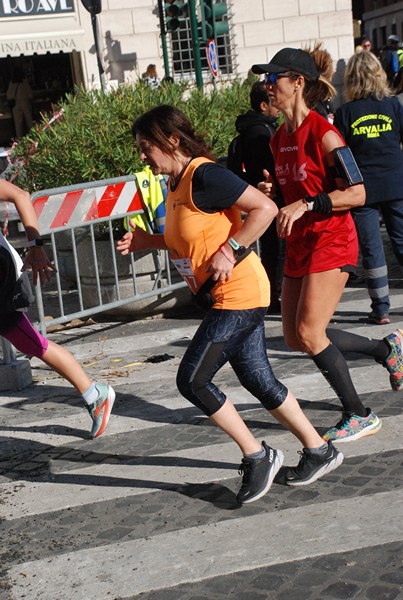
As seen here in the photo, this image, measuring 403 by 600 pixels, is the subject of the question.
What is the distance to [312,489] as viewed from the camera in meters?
4.67

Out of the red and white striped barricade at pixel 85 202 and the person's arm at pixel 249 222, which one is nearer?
the person's arm at pixel 249 222

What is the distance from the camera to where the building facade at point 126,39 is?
24609mm

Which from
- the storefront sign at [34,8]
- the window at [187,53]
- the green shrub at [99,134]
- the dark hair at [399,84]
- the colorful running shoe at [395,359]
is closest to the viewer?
the colorful running shoe at [395,359]

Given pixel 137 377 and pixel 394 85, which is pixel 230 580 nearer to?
pixel 137 377

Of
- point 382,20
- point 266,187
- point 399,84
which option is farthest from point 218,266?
point 382,20

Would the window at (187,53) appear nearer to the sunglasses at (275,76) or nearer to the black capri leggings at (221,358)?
the sunglasses at (275,76)

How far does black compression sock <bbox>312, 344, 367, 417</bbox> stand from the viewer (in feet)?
16.9

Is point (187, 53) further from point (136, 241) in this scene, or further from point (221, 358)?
point (221, 358)

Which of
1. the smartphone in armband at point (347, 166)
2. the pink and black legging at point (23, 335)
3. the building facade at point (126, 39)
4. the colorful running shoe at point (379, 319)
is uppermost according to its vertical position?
the building facade at point (126, 39)

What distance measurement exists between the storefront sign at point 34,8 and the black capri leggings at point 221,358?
21.6 meters

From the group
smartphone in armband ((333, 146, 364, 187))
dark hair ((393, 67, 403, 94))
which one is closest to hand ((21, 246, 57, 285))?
smartphone in armband ((333, 146, 364, 187))

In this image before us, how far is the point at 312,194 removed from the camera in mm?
5051

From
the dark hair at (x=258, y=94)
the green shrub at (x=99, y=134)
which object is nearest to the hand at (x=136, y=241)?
the dark hair at (x=258, y=94)

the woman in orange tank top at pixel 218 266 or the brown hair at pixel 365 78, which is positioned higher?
the brown hair at pixel 365 78
